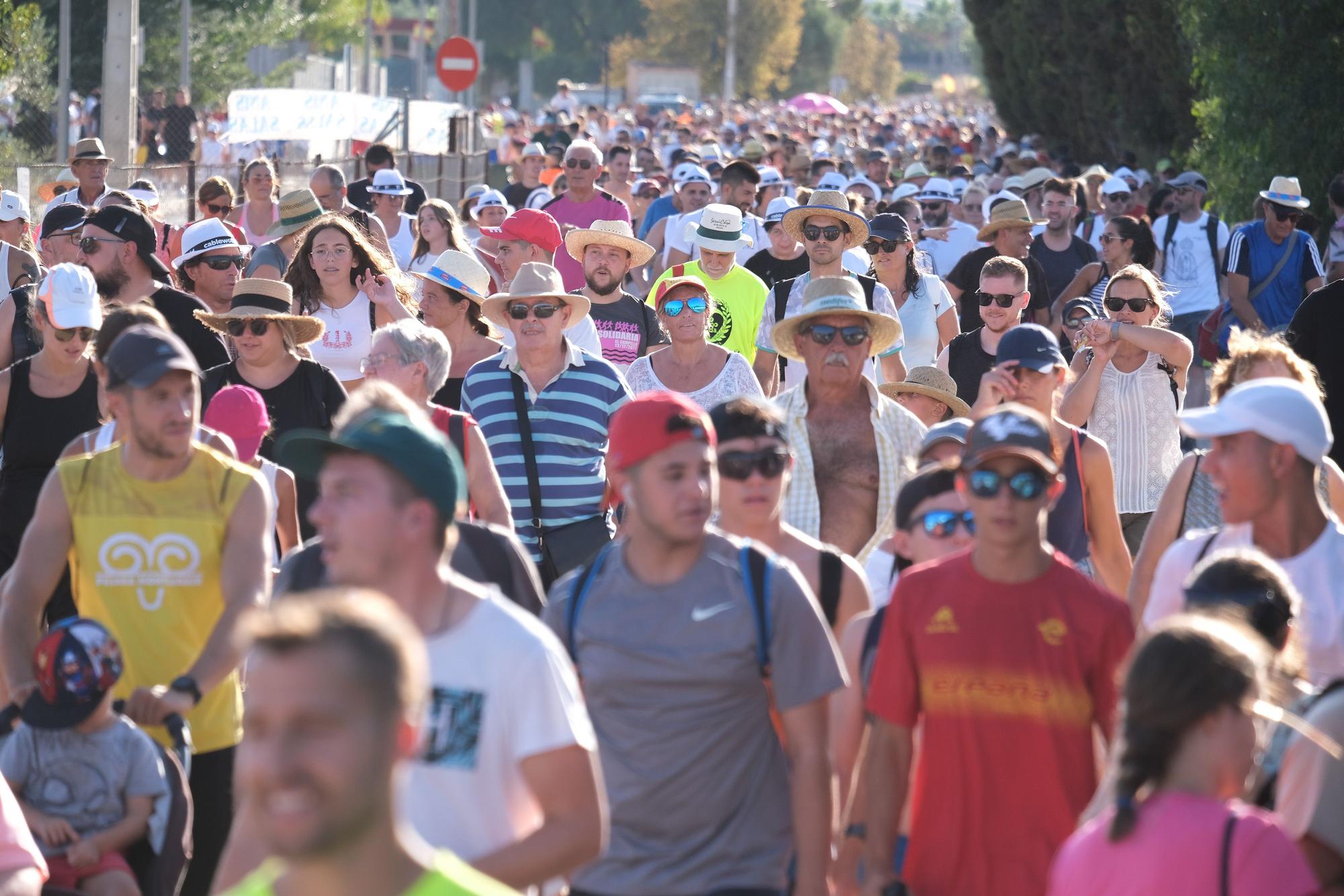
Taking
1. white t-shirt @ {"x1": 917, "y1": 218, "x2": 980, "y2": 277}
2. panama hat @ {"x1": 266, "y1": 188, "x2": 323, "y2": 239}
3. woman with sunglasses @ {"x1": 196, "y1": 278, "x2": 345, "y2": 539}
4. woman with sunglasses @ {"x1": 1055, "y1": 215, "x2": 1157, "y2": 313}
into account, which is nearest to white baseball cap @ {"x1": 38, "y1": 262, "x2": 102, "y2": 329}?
woman with sunglasses @ {"x1": 196, "y1": 278, "x2": 345, "y2": 539}

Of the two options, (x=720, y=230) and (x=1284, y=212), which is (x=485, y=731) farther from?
(x=1284, y=212)

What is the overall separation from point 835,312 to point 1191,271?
9.09 meters

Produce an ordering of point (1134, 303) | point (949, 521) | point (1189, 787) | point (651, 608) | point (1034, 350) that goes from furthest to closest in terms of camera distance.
A: point (1134, 303), point (1034, 350), point (949, 521), point (651, 608), point (1189, 787)

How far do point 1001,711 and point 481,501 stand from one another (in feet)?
8.51

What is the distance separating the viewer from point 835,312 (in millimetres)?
7180

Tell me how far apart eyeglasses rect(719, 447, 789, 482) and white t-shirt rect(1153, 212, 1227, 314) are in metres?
11.0

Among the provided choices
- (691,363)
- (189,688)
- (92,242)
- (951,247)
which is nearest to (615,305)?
(691,363)

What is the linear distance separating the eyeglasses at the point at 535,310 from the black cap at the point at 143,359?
2.82 meters

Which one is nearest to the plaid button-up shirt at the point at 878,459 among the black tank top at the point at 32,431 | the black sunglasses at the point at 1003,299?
the black tank top at the point at 32,431

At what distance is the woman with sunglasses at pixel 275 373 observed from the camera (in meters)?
7.27

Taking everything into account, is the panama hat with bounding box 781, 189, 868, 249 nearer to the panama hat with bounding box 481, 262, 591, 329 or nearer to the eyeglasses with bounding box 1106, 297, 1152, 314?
the eyeglasses with bounding box 1106, 297, 1152, 314

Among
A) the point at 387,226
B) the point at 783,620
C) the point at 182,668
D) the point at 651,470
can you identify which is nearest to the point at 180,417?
the point at 182,668

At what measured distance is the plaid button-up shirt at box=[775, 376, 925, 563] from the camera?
6781 millimetres

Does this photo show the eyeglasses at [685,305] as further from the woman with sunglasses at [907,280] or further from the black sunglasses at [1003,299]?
the woman with sunglasses at [907,280]
